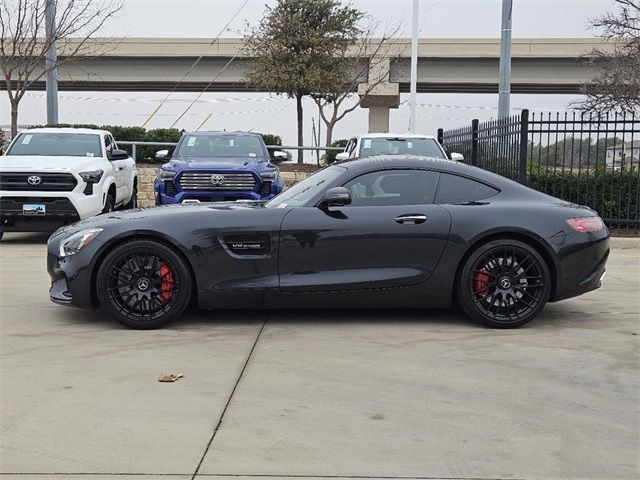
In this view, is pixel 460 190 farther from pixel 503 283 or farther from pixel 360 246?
pixel 360 246

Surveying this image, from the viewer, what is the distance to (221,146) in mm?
14289

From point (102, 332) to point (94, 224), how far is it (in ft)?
2.97

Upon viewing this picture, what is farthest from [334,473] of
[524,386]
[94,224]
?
[94,224]

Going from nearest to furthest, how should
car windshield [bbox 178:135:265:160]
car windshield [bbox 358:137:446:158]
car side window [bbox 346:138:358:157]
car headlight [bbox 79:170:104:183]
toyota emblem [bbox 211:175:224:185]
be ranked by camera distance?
car headlight [bbox 79:170:104:183]
toyota emblem [bbox 211:175:224:185]
car windshield [bbox 358:137:446:158]
car windshield [bbox 178:135:265:160]
car side window [bbox 346:138:358:157]

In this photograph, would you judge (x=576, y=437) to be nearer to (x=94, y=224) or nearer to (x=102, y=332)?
(x=102, y=332)

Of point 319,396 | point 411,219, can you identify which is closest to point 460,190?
point 411,219

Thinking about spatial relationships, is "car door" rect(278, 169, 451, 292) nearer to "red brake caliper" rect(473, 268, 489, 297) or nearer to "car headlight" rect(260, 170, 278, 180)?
"red brake caliper" rect(473, 268, 489, 297)

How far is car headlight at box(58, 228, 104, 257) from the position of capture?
6.45m

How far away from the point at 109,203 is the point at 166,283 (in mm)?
7513

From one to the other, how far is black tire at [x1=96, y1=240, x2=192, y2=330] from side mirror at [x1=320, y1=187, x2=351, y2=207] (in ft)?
4.15

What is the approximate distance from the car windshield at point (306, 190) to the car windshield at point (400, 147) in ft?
22.6

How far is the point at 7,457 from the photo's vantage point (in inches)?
151

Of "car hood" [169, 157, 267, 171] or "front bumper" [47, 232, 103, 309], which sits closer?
"front bumper" [47, 232, 103, 309]

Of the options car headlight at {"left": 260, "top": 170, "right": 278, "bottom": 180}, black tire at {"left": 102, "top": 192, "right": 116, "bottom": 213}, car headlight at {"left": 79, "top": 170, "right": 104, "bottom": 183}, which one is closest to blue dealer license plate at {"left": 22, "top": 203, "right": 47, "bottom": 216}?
car headlight at {"left": 79, "top": 170, "right": 104, "bottom": 183}
